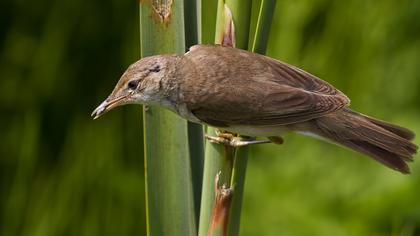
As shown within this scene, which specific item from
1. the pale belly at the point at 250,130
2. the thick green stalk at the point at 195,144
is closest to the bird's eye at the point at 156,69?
the thick green stalk at the point at 195,144

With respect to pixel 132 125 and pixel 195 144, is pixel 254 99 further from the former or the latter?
pixel 132 125

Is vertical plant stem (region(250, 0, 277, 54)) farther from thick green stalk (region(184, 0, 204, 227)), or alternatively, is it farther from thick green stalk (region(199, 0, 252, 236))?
thick green stalk (region(184, 0, 204, 227))

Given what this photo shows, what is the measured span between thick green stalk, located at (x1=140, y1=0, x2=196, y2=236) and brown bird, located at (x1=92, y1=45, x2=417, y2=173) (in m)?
0.19

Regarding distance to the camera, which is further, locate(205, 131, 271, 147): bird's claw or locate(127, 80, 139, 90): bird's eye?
locate(127, 80, 139, 90): bird's eye

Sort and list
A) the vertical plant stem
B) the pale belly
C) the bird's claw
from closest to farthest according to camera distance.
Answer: the vertical plant stem < the bird's claw < the pale belly

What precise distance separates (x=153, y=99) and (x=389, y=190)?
1.19 meters

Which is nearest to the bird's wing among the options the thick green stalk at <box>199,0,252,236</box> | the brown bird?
the brown bird

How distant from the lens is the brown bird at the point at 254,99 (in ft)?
6.42

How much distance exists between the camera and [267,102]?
6.50 ft

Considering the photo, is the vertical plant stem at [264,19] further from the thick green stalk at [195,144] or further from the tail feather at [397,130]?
the tail feather at [397,130]

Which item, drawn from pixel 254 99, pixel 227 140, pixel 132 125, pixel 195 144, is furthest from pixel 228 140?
pixel 132 125

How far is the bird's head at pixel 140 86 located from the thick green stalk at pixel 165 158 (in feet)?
0.61

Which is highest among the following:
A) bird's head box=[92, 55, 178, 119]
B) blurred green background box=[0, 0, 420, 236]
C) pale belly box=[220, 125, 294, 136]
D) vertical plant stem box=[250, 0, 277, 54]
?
vertical plant stem box=[250, 0, 277, 54]

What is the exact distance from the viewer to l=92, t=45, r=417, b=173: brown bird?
1.96m
